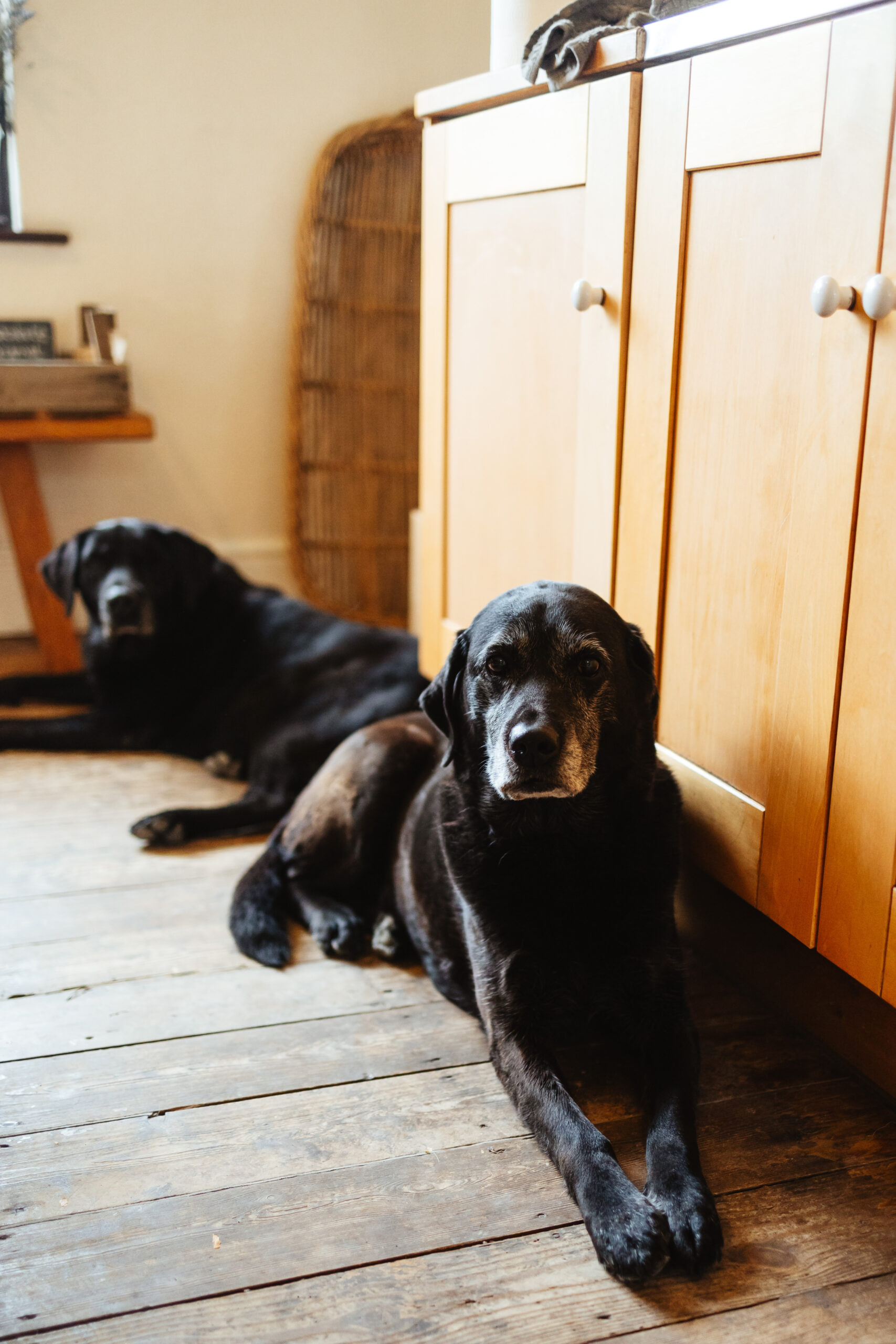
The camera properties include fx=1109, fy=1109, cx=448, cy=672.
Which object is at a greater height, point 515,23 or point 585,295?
point 515,23

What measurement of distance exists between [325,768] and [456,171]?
3.76 feet

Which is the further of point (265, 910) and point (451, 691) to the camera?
point (265, 910)

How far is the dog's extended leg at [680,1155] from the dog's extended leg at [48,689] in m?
2.16

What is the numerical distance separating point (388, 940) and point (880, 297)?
4.02 feet

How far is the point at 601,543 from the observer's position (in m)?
1.79

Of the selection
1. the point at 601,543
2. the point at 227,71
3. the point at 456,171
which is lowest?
the point at 601,543

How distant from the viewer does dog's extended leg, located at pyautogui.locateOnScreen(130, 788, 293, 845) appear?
228 centimetres

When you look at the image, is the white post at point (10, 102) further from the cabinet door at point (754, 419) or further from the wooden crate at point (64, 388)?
the cabinet door at point (754, 419)

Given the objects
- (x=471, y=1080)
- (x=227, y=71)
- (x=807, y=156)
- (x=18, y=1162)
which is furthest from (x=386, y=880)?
(x=227, y=71)

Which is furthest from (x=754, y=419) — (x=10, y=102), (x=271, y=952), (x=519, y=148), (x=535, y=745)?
(x=10, y=102)

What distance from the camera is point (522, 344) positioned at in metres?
1.94

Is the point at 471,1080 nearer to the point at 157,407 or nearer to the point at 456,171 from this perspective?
the point at 456,171

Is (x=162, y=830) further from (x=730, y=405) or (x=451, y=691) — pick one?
(x=730, y=405)

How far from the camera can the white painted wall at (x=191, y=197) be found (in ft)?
10.8
